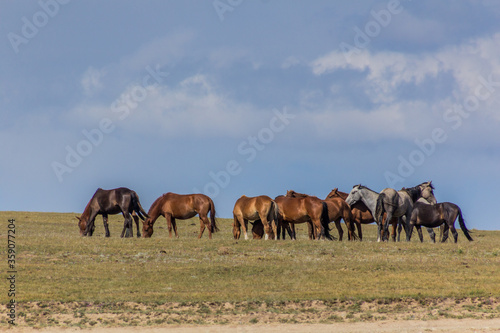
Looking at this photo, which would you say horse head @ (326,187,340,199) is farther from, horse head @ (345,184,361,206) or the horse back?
the horse back

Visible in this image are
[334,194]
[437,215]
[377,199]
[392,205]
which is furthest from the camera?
[334,194]

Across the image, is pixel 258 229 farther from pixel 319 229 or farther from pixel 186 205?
pixel 186 205

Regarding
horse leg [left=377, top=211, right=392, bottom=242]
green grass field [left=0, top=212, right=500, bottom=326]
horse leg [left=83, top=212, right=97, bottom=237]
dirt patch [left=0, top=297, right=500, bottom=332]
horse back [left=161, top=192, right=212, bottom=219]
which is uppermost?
horse back [left=161, top=192, right=212, bottom=219]

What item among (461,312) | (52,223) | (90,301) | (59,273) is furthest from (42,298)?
(52,223)

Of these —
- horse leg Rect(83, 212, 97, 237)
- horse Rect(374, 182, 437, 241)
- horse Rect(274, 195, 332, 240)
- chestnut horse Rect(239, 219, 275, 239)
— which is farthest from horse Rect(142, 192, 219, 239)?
horse Rect(374, 182, 437, 241)

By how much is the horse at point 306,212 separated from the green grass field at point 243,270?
7.35 feet

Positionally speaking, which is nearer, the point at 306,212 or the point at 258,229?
the point at 306,212

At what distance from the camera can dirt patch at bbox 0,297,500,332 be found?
47.9ft

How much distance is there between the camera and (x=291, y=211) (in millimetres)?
28234

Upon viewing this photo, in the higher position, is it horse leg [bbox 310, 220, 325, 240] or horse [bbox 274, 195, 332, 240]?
horse [bbox 274, 195, 332, 240]

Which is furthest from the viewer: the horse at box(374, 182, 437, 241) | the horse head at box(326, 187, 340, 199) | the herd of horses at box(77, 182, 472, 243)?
the horse head at box(326, 187, 340, 199)

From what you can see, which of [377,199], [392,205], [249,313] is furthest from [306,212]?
[249,313]

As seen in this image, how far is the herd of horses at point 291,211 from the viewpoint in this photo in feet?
91.6

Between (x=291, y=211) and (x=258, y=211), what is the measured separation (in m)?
1.58
